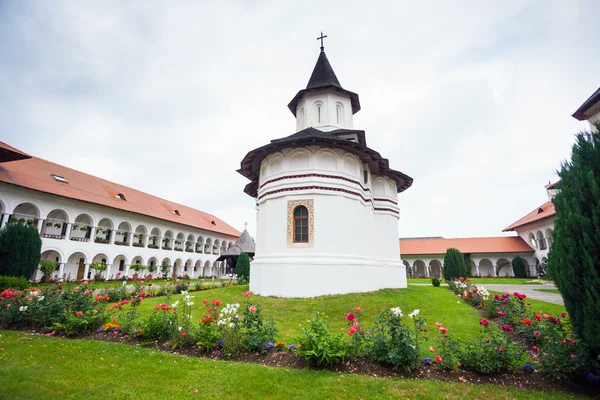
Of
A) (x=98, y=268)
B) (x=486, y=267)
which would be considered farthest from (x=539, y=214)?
(x=98, y=268)

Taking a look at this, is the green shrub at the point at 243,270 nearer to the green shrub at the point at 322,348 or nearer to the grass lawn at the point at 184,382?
the grass lawn at the point at 184,382

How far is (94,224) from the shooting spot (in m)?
24.2

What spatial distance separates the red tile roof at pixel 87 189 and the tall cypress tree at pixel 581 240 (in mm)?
24452

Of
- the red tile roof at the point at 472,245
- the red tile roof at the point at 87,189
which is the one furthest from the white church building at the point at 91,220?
the red tile roof at the point at 472,245

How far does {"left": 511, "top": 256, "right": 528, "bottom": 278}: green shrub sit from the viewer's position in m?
31.5

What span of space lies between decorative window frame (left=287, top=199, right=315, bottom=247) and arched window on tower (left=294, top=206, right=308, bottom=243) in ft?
0.45

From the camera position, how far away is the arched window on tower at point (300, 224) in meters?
11.3

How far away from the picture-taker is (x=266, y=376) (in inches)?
172

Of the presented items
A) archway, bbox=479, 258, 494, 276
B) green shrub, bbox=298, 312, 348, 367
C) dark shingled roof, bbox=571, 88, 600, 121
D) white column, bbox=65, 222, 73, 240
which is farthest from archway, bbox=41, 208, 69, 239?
archway, bbox=479, 258, 494, 276

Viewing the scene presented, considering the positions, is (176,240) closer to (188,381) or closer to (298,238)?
(298,238)

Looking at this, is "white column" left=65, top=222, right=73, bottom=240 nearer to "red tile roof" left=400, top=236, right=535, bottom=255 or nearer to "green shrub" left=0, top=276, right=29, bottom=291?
"green shrub" left=0, top=276, right=29, bottom=291

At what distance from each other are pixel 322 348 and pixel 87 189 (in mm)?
27394

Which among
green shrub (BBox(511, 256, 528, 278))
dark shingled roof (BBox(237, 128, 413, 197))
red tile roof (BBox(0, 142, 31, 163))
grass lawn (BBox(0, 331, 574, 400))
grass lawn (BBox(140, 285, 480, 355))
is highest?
red tile roof (BBox(0, 142, 31, 163))

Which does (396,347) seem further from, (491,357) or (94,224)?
(94,224)
